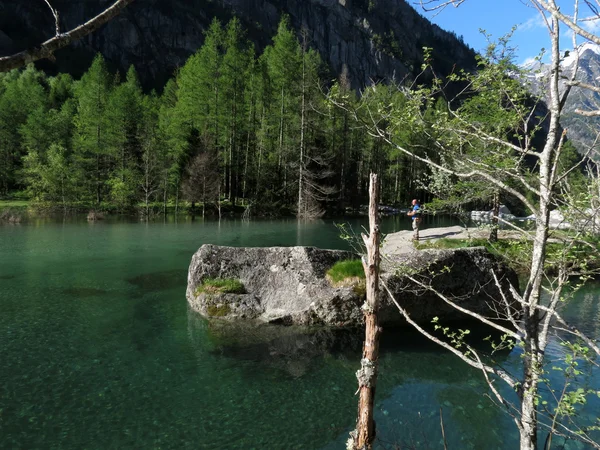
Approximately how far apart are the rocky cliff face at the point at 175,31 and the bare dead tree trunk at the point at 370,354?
66121 mm

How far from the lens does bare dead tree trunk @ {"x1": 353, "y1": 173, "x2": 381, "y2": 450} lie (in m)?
4.50

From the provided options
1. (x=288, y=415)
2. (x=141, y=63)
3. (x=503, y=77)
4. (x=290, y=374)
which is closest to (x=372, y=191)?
(x=503, y=77)

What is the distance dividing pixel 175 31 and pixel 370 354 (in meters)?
148

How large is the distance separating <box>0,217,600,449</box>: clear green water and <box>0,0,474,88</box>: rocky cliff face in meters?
62.7

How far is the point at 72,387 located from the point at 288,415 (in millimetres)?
3870

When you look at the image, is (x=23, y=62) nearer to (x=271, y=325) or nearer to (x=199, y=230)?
(x=271, y=325)

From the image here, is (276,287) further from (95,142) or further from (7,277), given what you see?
(95,142)

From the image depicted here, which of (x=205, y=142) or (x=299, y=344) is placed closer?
(x=299, y=344)

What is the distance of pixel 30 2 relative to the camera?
10869cm

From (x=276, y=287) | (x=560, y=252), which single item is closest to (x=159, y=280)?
(x=276, y=287)

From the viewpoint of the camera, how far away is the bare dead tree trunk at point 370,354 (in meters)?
4.50

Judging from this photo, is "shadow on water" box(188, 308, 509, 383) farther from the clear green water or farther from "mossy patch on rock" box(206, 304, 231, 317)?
"mossy patch on rock" box(206, 304, 231, 317)

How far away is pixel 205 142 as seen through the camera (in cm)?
4153

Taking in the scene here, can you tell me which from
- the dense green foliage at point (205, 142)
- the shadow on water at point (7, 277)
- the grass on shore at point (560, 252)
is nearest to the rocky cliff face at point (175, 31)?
the dense green foliage at point (205, 142)
